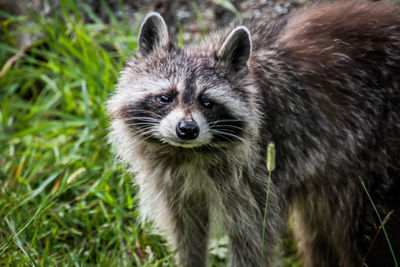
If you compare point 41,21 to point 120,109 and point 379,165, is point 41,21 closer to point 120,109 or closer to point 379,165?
point 120,109

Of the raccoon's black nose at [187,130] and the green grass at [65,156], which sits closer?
the raccoon's black nose at [187,130]

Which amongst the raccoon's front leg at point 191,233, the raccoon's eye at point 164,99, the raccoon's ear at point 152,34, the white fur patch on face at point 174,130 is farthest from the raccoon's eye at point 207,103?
the raccoon's front leg at point 191,233

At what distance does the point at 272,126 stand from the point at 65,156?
2.31 metres

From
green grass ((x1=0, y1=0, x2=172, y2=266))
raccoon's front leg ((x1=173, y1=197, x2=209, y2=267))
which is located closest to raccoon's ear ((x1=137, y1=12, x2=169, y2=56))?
green grass ((x1=0, y1=0, x2=172, y2=266))

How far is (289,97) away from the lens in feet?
12.8

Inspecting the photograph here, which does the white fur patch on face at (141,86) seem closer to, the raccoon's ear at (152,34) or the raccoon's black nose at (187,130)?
the raccoon's ear at (152,34)

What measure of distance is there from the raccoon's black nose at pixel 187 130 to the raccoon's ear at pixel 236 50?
607 mm

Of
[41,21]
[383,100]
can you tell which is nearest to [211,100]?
[383,100]

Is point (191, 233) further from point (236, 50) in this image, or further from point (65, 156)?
point (65, 156)

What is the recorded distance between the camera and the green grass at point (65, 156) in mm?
4348

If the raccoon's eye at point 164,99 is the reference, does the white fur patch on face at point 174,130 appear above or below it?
below

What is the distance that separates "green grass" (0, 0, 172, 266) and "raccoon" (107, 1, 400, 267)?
0.54 meters

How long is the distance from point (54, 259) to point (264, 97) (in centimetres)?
205

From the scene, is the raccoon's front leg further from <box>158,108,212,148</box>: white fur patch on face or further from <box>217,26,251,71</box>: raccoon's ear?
<box>217,26,251,71</box>: raccoon's ear
